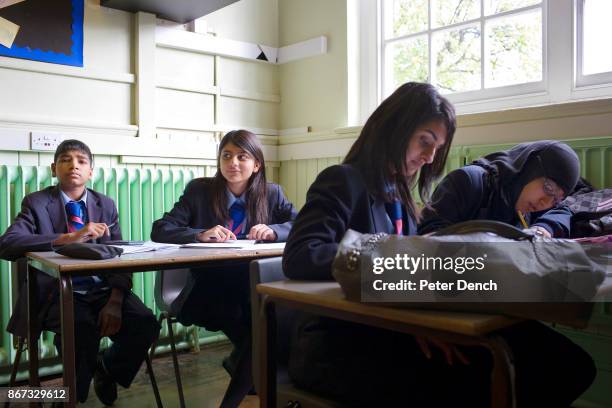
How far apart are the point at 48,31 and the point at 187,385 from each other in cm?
179

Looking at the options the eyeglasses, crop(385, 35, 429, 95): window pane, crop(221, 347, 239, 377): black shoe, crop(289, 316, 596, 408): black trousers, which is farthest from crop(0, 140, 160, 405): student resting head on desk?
crop(385, 35, 429, 95): window pane

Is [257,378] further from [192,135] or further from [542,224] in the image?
[192,135]

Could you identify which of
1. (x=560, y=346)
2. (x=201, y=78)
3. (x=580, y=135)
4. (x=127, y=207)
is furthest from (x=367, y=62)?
(x=560, y=346)

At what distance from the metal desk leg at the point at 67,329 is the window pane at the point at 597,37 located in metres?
2.22

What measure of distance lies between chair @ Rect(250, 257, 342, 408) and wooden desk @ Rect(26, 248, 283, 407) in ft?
1.58

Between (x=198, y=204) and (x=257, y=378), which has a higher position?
(x=198, y=204)

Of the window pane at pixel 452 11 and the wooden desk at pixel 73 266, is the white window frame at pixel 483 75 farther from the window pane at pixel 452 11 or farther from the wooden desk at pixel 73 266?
the wooden desk at pixel 73 266

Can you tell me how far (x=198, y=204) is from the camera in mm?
2402

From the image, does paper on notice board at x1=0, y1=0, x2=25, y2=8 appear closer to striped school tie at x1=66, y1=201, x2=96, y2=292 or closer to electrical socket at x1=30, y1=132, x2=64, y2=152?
electrical socket at x1=30, y1=132, x2=64, y2=152

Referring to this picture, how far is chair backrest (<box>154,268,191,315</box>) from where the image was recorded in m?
2.33

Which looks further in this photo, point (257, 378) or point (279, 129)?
point (279, 129)

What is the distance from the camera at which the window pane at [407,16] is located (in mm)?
3037

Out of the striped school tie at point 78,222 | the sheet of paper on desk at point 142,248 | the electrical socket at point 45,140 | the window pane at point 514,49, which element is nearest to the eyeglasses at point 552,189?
the window pane at point 514,49

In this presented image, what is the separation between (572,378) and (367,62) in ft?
8.01
